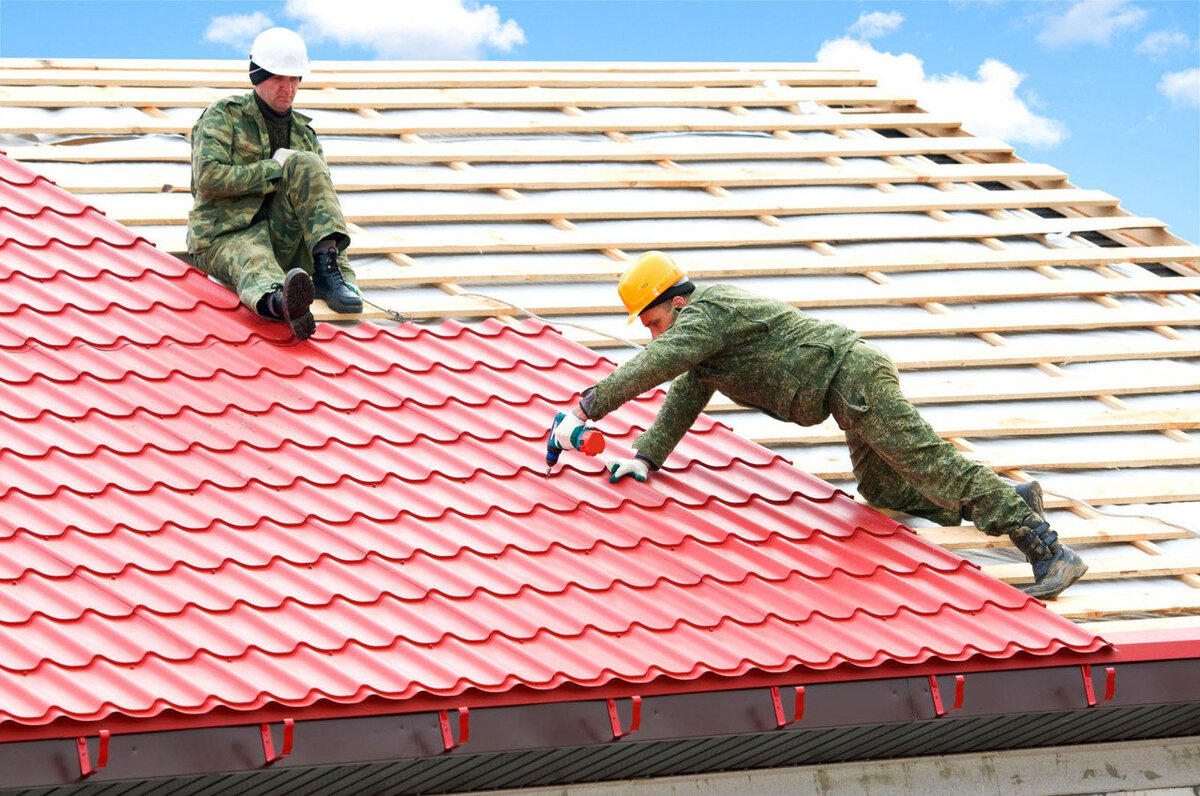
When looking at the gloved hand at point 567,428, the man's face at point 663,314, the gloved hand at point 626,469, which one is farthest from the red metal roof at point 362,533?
the man's face at point 663,314

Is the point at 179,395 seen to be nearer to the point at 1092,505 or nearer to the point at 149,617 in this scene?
the point at 149,617

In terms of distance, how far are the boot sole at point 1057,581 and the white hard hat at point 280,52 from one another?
11.7 ft

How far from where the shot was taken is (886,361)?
5855 mm

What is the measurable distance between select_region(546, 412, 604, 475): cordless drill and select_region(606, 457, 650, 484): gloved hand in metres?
0.20

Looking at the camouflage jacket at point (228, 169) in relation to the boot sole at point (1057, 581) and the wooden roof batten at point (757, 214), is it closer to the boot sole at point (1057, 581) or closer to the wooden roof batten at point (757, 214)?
the wooden roof batten at point (757, 214)

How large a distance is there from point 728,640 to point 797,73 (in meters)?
6.37

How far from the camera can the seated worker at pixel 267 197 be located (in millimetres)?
6414

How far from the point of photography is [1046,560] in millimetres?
5934

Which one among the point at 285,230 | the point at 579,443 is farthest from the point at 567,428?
the point at 285,230

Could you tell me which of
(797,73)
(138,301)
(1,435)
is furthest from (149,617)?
(797,73)

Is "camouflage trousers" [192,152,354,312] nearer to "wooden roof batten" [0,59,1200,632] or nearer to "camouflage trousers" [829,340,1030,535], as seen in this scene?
"wooden roof batten" [0,59,1200,632]

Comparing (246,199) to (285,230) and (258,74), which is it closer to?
(285,230)

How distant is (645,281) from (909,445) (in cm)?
115

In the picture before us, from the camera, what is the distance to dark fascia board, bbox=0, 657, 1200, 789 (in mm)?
3889
